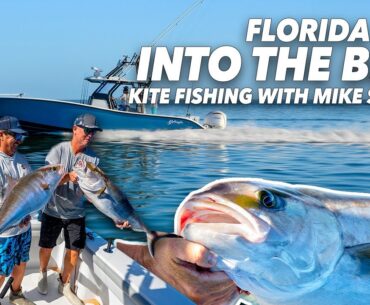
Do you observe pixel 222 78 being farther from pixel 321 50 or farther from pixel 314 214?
pixel 314 214

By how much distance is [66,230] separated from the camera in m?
3.79

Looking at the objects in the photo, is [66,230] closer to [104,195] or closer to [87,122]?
[87,122]


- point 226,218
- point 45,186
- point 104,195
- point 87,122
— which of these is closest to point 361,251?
point 226,218

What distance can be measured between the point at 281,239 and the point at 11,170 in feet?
7.34

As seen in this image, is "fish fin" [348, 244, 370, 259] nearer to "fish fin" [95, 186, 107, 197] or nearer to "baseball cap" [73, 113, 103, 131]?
"fish fin" [95, 186, 107, 197]

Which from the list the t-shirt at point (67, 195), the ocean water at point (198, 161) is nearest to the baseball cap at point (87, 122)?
the t-shirt at point (67, 195)

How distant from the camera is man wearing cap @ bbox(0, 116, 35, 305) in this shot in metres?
3.17

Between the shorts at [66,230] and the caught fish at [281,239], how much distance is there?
243cm

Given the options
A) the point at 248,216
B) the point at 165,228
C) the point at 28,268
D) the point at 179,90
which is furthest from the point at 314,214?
the point at 179,90

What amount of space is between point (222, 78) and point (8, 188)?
51.9ft

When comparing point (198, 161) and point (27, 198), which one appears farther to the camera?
point (198, 161)

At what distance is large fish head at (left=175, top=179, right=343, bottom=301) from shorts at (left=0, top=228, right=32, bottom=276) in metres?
2.13

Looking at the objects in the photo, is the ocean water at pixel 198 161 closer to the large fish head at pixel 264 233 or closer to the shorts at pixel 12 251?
the shorts at pixel 12 251

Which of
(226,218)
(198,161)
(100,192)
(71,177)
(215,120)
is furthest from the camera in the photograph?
(215,120)
